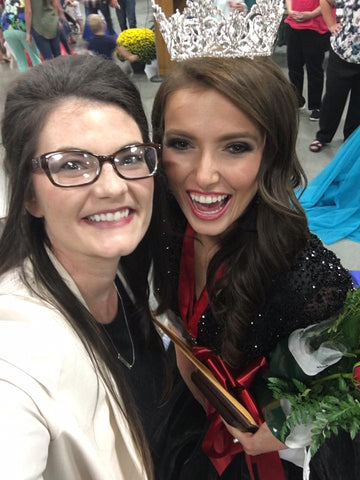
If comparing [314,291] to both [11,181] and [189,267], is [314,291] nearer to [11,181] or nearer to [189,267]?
[189,267]

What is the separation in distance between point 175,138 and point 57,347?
596mm

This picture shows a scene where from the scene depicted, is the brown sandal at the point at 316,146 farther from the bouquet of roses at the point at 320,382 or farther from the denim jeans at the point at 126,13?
the bouquet of roses at the point at 320,382

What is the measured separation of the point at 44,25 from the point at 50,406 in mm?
3595

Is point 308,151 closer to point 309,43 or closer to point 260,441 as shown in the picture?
point 309,43

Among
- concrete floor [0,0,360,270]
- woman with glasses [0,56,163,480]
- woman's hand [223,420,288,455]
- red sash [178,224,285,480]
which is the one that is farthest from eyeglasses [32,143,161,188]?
concrete floor [0,0,360,270]

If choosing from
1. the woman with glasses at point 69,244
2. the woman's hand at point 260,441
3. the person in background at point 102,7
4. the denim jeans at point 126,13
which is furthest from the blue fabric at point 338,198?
the denim jeans at point 126,13

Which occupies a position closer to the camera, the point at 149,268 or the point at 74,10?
the point at 149,268

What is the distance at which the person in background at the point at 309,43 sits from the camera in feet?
11.4

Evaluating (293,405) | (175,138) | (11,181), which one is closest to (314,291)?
(293,405)

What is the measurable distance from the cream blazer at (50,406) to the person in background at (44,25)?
3.18m

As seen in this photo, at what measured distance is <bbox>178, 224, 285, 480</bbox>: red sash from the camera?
1172 mm

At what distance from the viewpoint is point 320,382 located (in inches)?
39.1

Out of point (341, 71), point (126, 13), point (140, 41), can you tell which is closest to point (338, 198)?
point (341, 71)

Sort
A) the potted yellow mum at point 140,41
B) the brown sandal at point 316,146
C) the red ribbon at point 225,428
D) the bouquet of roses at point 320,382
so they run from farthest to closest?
the potted yellow mum at point 140,41 → the brown sandal at point 316,146 → the red ribbon at point 225,428 → the bouquet of roses at point 320,382
